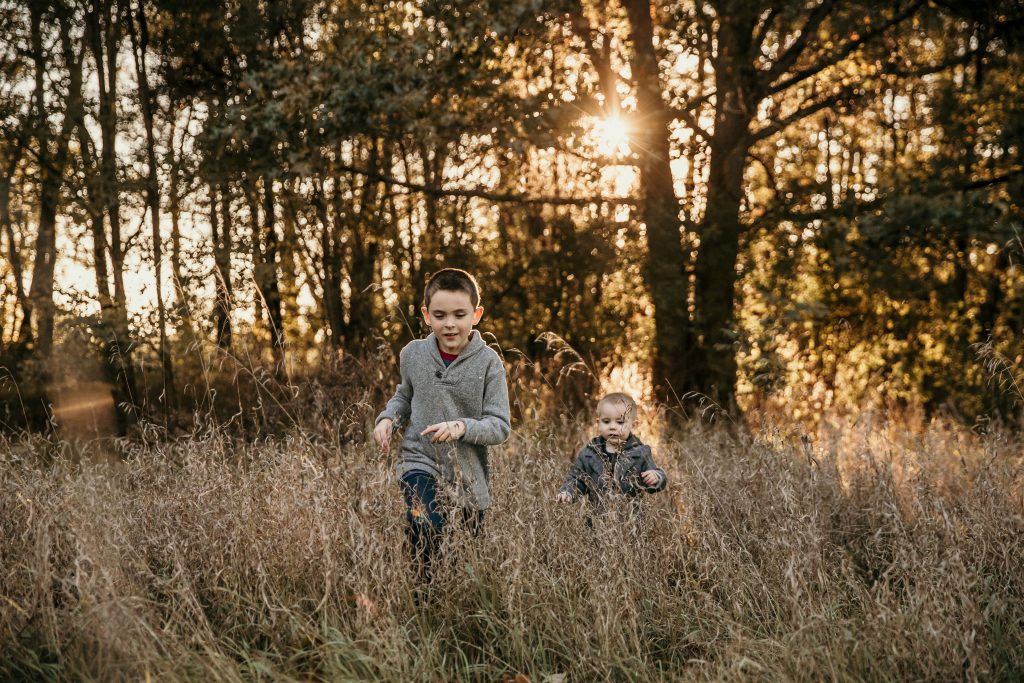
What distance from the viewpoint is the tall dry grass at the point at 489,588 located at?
291 cm

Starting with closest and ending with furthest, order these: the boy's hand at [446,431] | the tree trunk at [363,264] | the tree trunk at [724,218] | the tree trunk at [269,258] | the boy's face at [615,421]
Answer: the boy's hand at [446,431]
the boy's face at [615,421]
the tree trunk at [724,218]
the tree trunk at [269,258]
the tree trunk at [363,264]

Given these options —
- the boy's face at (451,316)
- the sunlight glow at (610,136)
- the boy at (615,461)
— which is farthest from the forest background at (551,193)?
the boy's face at (451,316)

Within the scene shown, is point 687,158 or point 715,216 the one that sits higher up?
point 687,158

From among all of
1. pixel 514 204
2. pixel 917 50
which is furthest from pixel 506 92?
pixel 917 50

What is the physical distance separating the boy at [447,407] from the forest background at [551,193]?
3.67 meters

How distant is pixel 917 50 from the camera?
10.4 metres

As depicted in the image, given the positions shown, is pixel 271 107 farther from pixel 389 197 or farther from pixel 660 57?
pixel 660 57

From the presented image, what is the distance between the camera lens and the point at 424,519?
3.50m

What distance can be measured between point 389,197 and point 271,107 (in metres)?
3.01

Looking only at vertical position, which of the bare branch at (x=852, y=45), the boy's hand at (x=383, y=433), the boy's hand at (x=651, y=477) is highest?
the bare branch at (x=852, y=45)

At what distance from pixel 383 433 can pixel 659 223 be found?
5.96 m

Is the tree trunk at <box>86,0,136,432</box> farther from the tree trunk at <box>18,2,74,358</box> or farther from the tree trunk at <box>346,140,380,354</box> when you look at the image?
the tree trunk at <box>346,140,380,354</box>

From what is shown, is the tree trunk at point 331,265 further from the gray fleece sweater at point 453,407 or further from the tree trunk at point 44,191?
the gray fleece sweater at point 453,407

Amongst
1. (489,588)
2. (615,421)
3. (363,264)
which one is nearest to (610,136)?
(363,264)
